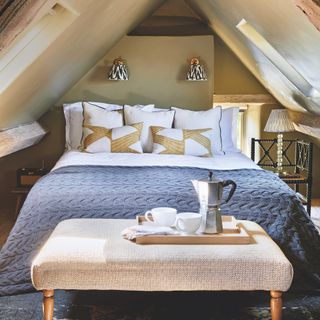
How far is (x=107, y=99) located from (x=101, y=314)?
275 cm

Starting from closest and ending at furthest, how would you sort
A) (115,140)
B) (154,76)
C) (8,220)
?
(115,140) < (8,220) < (154,76)

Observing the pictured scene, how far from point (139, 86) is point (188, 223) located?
2.85m

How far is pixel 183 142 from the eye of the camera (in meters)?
4.14

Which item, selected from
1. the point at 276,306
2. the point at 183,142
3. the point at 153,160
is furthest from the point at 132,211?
the point at 183,142

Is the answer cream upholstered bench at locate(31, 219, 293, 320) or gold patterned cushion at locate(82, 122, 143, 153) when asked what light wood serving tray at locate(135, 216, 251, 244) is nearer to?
cream upholstered bench at locate(31, 219, 293, 320)

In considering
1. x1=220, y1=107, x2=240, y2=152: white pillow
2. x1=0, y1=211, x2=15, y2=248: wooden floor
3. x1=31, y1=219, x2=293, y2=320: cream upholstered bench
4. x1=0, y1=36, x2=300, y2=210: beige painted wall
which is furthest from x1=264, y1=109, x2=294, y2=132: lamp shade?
x1=31, y1=219, x2=293, y2=320: cream upholstered bench

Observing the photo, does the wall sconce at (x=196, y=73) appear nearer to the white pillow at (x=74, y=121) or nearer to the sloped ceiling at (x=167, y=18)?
the sloped ceiling at (x=167, y=18)

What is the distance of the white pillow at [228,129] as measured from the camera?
Result: 4.54m

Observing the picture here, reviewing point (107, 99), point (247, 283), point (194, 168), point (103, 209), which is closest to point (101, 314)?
point (103, 209)

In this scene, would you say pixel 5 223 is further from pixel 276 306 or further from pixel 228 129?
pixel 276 306

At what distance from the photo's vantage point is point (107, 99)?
502 cm

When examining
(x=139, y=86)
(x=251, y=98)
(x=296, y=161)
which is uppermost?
(x=139, y=86)

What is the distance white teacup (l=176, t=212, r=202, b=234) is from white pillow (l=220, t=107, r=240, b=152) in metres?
2.18

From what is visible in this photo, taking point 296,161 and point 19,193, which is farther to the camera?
point 296,161
